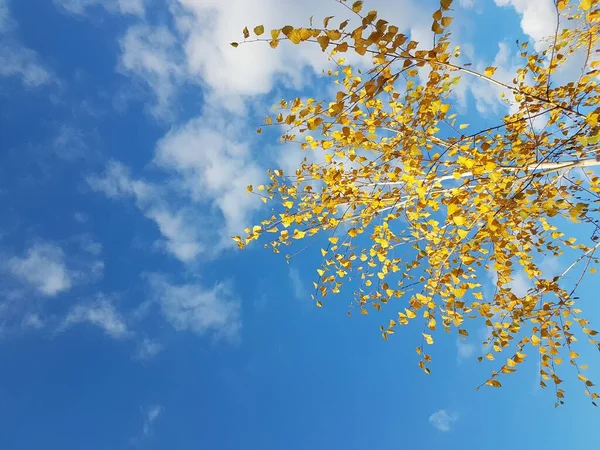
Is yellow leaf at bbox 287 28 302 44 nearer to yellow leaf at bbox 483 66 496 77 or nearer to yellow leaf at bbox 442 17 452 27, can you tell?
yellow leaf at bbox 442 17 452 27

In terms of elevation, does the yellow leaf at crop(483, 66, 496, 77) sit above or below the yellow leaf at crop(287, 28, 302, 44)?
above

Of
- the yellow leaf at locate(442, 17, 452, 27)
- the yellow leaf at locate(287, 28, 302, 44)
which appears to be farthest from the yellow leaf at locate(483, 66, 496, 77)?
the yellow leaf at locate(287, 28, 302, 44)

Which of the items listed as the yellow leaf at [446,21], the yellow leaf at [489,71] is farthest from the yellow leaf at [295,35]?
the yellow leaf at [489,71]

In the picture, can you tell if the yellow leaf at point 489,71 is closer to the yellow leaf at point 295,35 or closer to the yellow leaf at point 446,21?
the yellow leaf at point 446,21

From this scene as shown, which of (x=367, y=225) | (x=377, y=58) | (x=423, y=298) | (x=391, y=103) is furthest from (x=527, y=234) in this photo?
(x=377, y=58)

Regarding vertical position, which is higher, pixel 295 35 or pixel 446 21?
pixel 295 35

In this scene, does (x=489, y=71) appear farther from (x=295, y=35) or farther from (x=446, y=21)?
(x=295, y=35)

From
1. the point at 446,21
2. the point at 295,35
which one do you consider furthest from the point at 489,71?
the point at 295,35

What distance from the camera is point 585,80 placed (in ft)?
12.4

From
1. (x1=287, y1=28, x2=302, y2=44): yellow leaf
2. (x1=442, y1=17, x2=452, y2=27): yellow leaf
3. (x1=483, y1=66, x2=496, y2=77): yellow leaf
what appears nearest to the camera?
(x1=442, y1=17, x2=452, y2=27): yellow leaf

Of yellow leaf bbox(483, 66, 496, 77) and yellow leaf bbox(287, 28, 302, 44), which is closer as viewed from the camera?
yellow leaf bbox(287, 28, 302, 44)

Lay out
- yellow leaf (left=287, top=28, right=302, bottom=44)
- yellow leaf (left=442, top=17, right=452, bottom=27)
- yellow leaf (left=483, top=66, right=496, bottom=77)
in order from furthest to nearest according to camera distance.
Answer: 1. yellow leaf (left=483, top=66, right=496, bottom=77)
2. yellow leaf (left=287, top=28, right=302, bottom=44)
3. yellow leaf (left=442, top=17, right=452, bottom=27)

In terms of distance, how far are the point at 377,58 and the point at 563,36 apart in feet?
13.3

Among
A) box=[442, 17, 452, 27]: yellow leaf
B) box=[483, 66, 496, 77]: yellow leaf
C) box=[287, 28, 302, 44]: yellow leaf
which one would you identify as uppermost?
box=[483, 66, 496, 77]: yellow leaf
